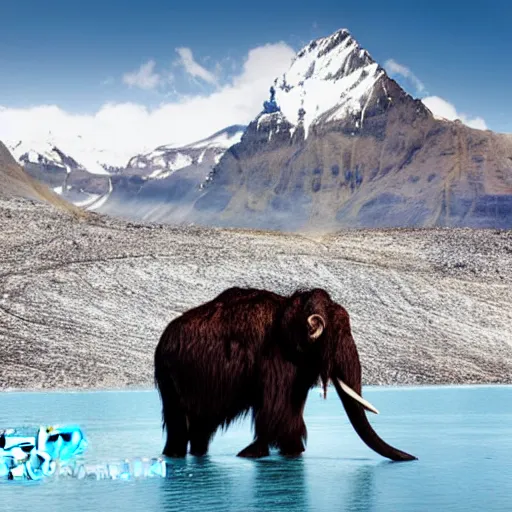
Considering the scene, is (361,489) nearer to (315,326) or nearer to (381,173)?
(315,326)

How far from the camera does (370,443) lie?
10.2 m

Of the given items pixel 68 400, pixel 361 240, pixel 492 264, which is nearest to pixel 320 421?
pixel 68 400

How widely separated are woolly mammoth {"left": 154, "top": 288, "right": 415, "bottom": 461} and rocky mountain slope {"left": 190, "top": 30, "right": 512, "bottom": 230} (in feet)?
476

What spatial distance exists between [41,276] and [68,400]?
71.9 ft

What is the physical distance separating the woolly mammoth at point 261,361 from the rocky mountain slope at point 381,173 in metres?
145

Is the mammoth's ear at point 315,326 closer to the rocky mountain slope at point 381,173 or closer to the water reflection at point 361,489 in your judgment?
the water reflection at point 361,489

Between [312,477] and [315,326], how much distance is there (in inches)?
54.1

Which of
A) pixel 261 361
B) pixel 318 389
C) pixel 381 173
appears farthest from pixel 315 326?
pixel 381 173

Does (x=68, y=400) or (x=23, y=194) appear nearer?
(x=68, y=400)

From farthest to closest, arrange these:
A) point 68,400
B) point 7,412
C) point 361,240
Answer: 1. point 361,240
2. point 68,400
3. point 7,412

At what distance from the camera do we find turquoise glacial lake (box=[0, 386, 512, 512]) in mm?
8352

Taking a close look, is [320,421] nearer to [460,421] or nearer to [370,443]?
[460,421]

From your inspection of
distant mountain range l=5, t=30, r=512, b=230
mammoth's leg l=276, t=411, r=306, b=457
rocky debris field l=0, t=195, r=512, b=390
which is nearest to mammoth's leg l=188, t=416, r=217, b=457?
mammoth's leg l=276, t=411, r=306, b=457

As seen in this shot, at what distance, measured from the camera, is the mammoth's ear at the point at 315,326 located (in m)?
9.47
